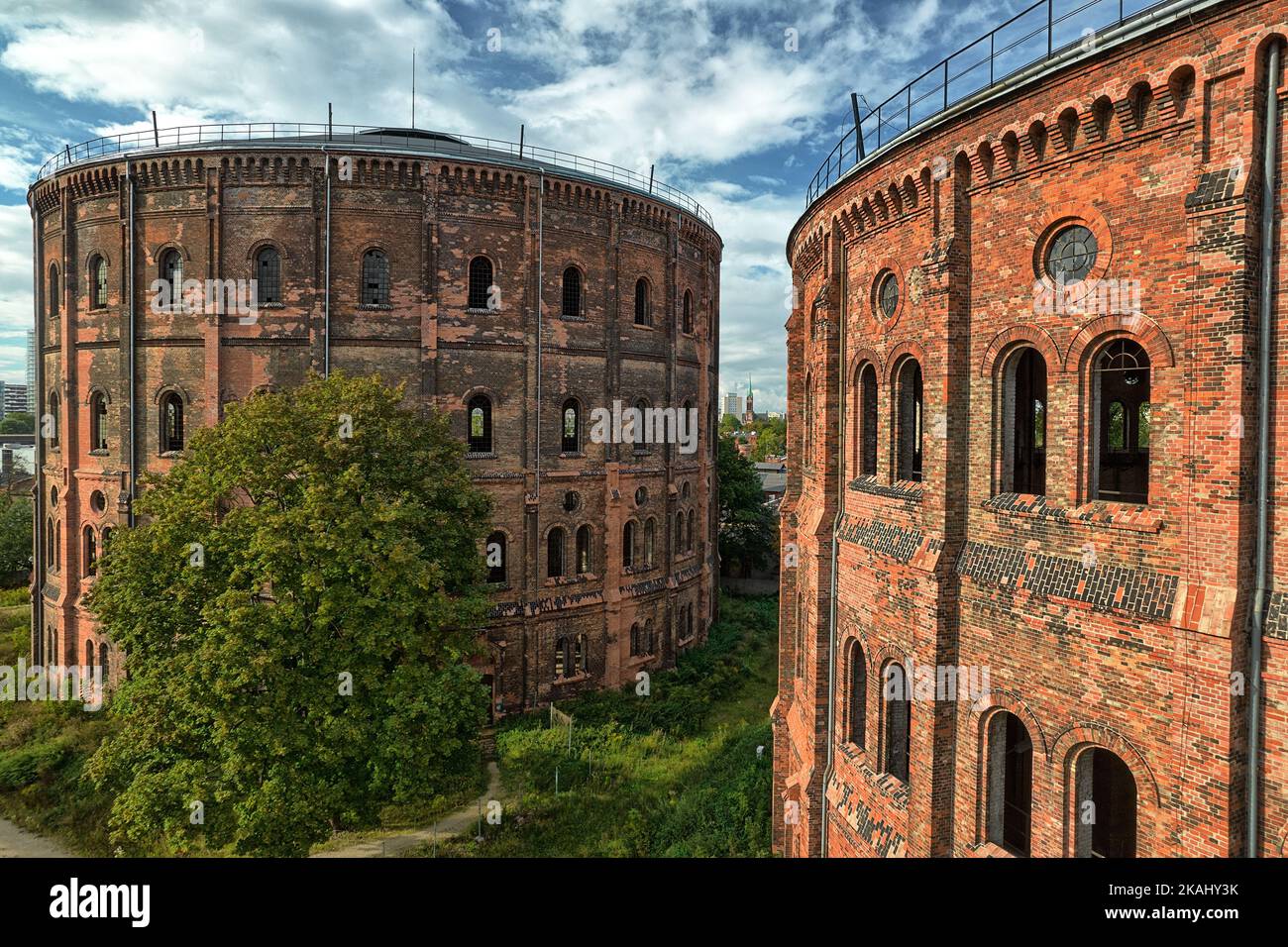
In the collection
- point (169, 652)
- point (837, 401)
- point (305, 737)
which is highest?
point (837, 401)

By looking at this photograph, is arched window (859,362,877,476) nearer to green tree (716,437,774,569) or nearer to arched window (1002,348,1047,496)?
arched window (1002,348,1047,496)

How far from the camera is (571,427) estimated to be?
27266mm

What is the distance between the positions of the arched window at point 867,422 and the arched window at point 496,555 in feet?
49.5

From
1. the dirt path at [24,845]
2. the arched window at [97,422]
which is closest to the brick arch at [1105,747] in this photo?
the dirt path at [24,845]

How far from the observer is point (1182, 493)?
26.2ft

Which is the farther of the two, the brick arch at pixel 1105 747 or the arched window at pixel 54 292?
the arched window at pixel 54 292

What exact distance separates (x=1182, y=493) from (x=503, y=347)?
69.2 feet

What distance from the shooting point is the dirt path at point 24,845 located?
1848cm

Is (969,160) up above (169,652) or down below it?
above

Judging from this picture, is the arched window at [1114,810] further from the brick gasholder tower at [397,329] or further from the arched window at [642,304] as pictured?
the arched window at [642,304]

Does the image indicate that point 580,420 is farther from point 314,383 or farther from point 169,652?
point 169,652

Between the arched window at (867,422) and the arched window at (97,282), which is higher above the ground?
the arched window at (97,282)
